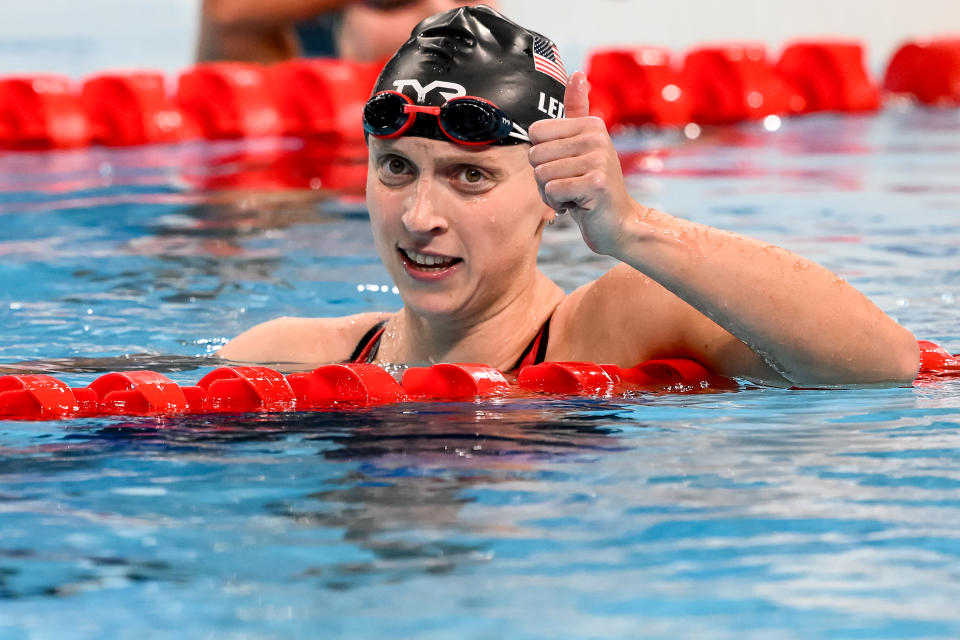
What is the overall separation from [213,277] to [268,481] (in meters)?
3.13

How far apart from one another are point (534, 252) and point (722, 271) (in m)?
0.70

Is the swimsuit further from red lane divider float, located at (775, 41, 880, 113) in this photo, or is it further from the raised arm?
red lane divider float, located at (775, 41, 880, 113)

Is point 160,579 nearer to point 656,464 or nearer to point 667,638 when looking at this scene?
point 667,638

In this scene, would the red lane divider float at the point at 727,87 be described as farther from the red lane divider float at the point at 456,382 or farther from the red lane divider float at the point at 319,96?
the red lane divider float at the point at 456,382

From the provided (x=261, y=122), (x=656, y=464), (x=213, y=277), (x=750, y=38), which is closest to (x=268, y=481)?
(x=656, y=464)

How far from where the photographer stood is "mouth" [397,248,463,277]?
304 cm

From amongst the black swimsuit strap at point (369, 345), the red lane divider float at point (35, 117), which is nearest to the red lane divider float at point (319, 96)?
the red lane divider float at point (35, 117)

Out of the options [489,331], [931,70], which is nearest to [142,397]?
[489,331]

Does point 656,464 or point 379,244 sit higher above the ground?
point 379,244

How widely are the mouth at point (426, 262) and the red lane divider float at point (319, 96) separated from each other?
23.7ft

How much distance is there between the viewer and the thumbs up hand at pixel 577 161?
8.09 ft

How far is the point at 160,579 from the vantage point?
80.7 inches

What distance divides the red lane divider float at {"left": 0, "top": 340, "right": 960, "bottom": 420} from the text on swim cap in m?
0.63

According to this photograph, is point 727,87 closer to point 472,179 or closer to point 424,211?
point 472,179
